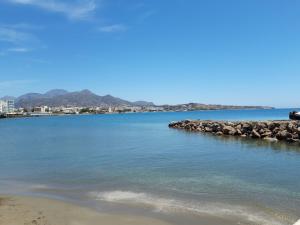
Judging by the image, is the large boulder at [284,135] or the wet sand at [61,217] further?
the large boulder at [284,135]

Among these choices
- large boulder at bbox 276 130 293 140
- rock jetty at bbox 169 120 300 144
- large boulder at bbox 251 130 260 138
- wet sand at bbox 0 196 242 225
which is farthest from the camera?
large boulder at bbox 251 130 260 138

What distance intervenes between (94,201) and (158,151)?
16.6 m

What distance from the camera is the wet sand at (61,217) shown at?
1205cm

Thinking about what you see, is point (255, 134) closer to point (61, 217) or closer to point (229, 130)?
point (229, 130)

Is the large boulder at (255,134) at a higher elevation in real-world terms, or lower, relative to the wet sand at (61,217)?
higher

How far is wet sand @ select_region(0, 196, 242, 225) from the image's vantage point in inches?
474

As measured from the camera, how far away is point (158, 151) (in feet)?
102

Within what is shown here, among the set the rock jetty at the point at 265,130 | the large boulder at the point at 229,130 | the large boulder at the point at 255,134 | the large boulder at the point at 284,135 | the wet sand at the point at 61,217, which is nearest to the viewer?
the wet sand at the point at 61,217

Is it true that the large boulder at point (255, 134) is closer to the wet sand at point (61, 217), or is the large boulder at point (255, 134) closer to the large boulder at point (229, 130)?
the large boulder at point (229, 130)

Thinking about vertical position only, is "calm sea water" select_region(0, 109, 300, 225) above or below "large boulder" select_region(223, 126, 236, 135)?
below

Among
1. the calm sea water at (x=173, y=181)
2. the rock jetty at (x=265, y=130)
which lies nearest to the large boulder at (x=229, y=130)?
the rock jetty at (x=265, y=130)

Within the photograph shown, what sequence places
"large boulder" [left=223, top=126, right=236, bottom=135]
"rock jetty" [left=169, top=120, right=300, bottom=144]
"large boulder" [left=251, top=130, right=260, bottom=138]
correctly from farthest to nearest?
"large boulder" [left=223, top=126, right=236, bottom=135] < "large boulder" [left=251, top=130, right=260, bottom=138] < "rock jetty" [left=169, top=120, right=300, bottom=144]

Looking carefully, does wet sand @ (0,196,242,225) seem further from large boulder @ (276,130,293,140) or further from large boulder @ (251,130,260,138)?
large boulder @ (251,130,260,138)

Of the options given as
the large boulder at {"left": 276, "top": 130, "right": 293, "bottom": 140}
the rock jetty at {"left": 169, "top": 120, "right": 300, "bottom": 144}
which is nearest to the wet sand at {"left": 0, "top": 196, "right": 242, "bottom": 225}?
the rock jetty at {"left": 169, "top": 120, "right": 300, "bottom": 144}
